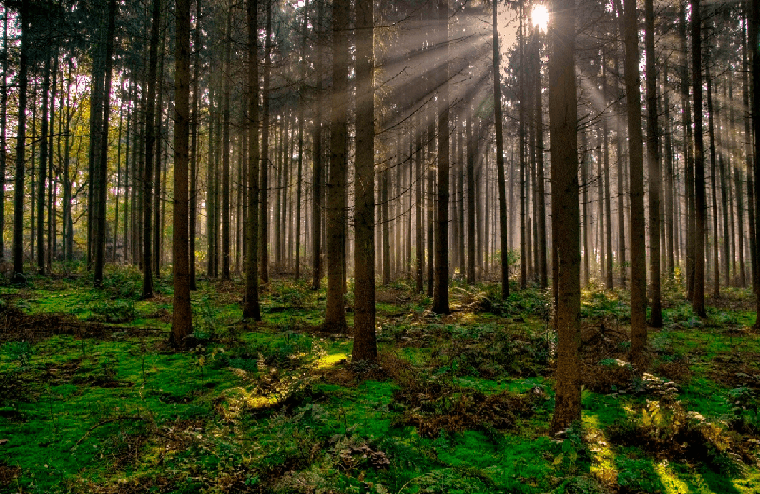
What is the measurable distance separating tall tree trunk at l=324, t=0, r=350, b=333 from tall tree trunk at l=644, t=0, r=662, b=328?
7406 millimetres

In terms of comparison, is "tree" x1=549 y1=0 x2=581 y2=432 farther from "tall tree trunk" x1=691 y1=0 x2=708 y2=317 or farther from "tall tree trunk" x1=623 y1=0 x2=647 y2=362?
"tall tree trunk" x1=691 y1=0 x2=708 y2=317

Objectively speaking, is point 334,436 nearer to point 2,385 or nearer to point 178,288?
point 2,385

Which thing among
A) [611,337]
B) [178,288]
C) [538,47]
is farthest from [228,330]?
[538,47]

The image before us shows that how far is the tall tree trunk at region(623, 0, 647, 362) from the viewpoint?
8.65 metres

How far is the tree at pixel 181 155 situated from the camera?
8.03 meters

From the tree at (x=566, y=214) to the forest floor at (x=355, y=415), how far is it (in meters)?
0.47

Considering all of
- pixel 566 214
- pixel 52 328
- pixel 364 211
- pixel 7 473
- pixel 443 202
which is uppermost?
pixel 443 202

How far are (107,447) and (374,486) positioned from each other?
2.83m

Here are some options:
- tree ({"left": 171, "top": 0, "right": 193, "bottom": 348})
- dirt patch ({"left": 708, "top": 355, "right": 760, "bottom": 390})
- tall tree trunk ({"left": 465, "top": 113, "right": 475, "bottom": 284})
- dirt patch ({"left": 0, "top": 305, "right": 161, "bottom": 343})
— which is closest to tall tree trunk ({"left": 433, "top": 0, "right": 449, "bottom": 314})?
tall tree trunk ({"left": 465, "top": 113, "right": 475, "bottom": 284})

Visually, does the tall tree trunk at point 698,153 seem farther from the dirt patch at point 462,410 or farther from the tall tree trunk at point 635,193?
the dirt patch at point 462,410

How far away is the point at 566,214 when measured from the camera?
4680mm

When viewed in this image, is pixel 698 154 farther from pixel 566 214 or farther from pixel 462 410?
pixel 462 410

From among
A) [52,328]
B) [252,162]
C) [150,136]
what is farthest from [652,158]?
[52,328]

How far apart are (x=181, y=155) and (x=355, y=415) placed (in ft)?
20.1
